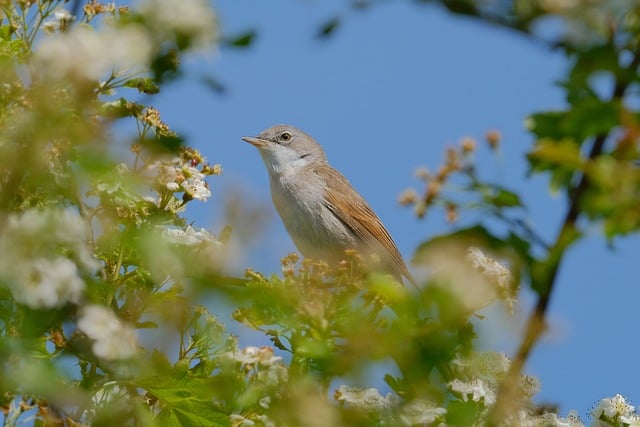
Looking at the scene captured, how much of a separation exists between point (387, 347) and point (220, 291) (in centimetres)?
27

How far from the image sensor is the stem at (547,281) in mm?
1190

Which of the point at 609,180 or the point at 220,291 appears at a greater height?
the point at 609,180

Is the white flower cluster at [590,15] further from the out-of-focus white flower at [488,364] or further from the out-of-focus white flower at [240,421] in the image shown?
the out-of-focus white flower at [240,421]

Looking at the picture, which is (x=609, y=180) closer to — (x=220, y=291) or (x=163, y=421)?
(x=220, y=291)

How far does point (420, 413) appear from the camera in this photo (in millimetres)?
1769

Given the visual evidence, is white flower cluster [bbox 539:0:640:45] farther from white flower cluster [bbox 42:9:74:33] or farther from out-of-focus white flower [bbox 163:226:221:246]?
white flower cluster [bbox 42:9:74:33]

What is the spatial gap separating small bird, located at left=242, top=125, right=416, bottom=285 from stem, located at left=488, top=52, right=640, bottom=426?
230 inches

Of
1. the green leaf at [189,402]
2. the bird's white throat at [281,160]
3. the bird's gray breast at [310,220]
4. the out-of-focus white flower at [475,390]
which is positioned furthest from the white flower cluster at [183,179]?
the bird's white throat at [281,160]

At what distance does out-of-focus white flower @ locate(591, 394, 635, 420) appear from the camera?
308 cm

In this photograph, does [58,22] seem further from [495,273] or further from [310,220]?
[310,220]

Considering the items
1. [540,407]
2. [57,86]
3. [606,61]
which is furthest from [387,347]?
[57,86]

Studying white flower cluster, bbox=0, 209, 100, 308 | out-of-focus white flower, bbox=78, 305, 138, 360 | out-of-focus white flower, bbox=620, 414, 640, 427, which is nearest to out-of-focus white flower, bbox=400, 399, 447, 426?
out-of-focus white flower, bbox=78, 305, 138, 360

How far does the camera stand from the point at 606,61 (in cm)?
127

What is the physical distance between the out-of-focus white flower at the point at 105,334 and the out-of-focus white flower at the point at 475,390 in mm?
594
